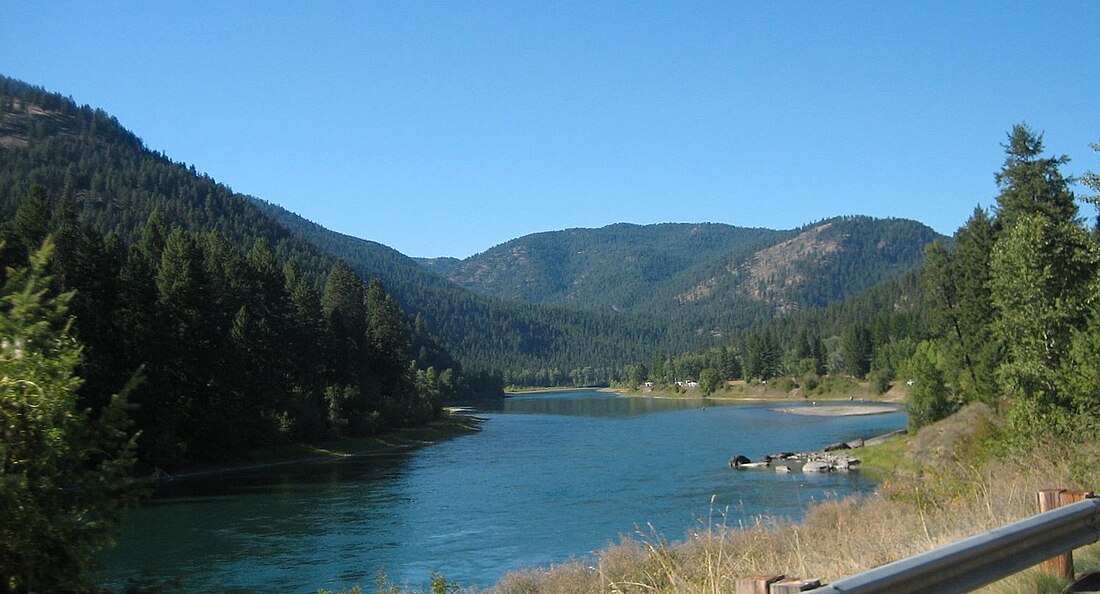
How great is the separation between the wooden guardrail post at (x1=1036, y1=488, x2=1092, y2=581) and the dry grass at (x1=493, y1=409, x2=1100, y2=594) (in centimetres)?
13

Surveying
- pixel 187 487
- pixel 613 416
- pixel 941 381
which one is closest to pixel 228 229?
pixel 613 416

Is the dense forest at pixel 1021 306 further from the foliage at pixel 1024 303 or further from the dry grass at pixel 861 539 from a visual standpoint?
the dry grass at pixel 861 539

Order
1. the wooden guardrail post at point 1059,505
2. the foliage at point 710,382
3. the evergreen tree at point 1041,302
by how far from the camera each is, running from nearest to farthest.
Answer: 1. the wooden guardrail post at point 1059,505
2. the evergreen tree at point 1041,302
3. the foliage at point 710,382

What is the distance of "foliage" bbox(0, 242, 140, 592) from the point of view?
7.05m

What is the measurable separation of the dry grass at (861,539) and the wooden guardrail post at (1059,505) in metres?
0.13

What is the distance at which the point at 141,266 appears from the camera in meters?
56.6

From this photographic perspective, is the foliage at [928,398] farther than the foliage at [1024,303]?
Yes

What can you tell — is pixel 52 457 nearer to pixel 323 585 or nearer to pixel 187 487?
pixel 323 585

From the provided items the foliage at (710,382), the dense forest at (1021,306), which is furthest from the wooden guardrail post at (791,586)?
the foliage at (710,382)

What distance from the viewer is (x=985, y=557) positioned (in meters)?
5.95

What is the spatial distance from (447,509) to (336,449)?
98.5 ft

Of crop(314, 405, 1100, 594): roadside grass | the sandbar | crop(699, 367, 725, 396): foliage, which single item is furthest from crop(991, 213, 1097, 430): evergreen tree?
crop(699, 367, 725, 396): foliage

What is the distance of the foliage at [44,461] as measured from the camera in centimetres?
705

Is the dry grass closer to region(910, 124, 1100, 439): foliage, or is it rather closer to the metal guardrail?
the metal guardrail
